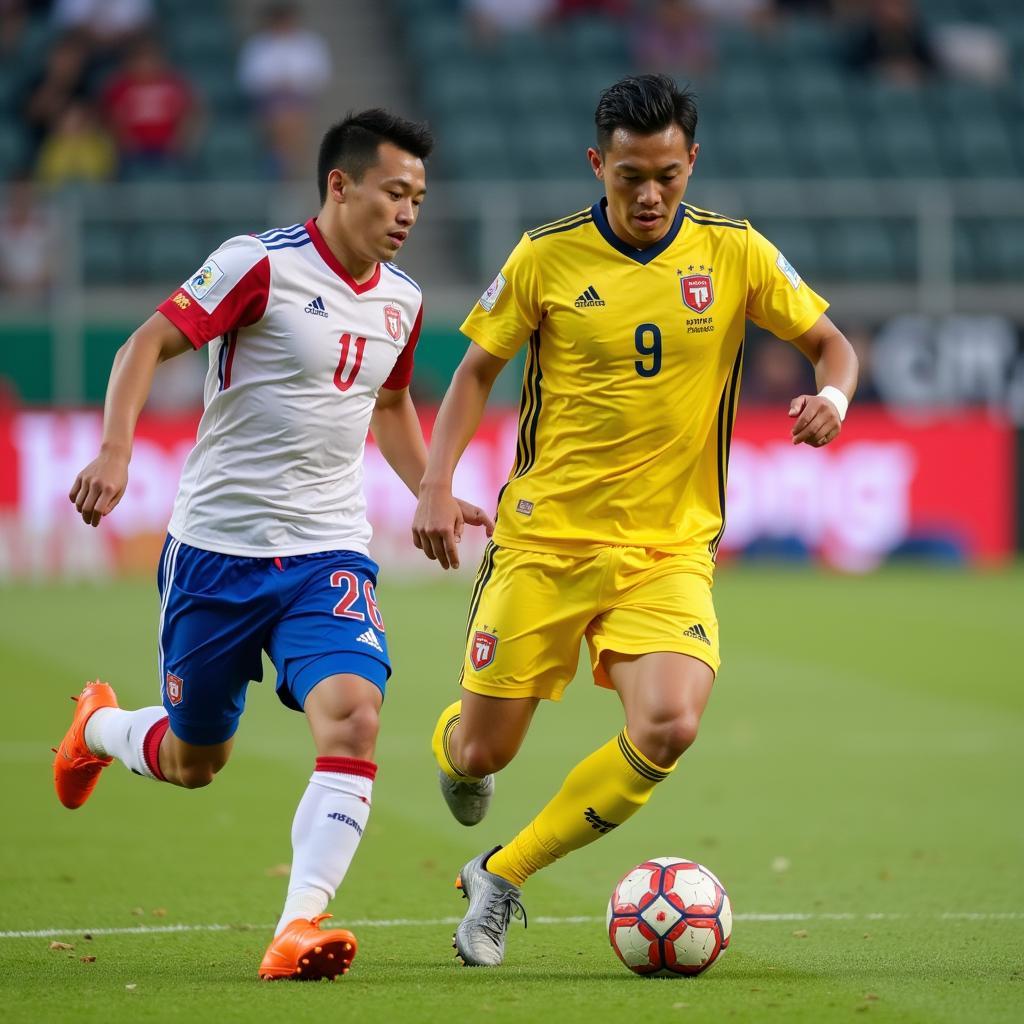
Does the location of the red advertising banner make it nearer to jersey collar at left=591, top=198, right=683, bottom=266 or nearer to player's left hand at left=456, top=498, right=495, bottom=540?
player's left hand at left=456, top=498, right=495, bottom=540

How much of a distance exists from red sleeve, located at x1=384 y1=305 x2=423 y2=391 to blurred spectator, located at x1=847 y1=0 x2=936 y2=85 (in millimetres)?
18215

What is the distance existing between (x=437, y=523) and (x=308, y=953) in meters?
1.27

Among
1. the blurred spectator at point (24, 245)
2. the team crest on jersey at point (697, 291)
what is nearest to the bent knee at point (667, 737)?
the team crest on jersey at point (697, 291)

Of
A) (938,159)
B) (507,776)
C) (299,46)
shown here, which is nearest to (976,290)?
(938,159)

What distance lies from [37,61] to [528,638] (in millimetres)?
16947

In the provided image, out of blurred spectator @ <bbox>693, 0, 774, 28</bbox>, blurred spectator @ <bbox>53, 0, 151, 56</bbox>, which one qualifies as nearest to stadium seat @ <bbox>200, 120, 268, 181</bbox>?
blurred spectator @ <bbox>53, 0, 151, 56</bbox>

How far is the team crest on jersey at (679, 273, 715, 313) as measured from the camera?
18.6 feet

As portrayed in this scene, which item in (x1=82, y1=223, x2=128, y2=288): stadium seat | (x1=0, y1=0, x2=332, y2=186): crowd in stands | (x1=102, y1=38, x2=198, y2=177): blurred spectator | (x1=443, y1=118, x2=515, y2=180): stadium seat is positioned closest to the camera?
(x1=82, y1=223, x2=128, y2=288): stadium seat

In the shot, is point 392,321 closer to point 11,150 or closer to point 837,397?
point 837,397

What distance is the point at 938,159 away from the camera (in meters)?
22.2

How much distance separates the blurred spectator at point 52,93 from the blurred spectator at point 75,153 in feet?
0.44

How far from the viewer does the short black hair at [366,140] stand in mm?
5559

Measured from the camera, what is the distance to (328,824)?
5.18m

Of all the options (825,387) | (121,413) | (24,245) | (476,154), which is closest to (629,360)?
(825,387)
